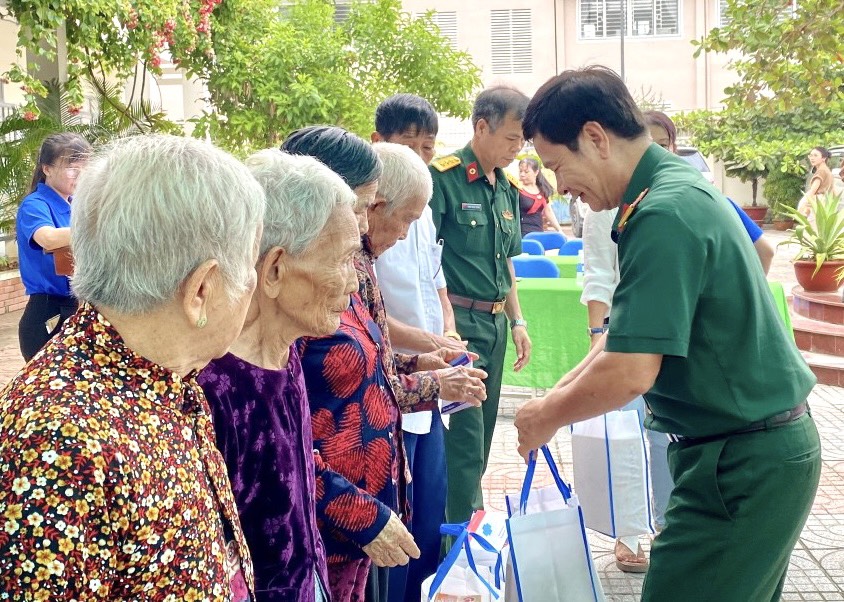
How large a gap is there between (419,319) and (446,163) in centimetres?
119

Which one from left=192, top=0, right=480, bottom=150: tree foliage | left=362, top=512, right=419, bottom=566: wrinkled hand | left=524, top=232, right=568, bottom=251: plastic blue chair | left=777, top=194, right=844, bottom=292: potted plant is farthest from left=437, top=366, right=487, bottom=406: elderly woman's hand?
left=192, top=0, right=480, bottom=150: tree foliage

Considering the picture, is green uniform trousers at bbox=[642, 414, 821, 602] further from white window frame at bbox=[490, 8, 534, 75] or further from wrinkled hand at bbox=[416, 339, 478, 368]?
white window frame at bbox=[490, 8, 534, 75]

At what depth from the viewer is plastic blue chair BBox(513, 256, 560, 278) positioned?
731 cm

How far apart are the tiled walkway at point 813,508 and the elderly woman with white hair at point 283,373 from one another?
7.81 feet

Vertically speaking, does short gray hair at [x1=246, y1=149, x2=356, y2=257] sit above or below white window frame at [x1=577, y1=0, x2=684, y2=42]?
below

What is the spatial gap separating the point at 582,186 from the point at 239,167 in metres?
1.25

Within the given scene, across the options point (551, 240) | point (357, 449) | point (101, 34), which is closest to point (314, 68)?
point (101, 34)

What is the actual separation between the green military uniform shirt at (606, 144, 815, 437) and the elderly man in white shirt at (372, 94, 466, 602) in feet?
2.78

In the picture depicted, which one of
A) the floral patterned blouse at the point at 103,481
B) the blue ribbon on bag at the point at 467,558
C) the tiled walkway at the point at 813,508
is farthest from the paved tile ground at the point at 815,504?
the floral patterned blouse at the point at 103,481

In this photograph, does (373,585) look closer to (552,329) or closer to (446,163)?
(446,163)

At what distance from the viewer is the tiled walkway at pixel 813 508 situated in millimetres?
3994

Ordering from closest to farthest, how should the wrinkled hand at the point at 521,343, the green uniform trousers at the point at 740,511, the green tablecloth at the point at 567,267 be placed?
the green uniform trousers at the point at 740,511
the wrinkled hand at the point at 521,343
the green tablecloth at the point at 567,267

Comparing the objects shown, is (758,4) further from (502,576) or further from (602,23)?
(602,23)

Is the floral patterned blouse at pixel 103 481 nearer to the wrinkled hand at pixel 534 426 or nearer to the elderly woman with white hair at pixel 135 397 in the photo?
the elderly woman with white hair at pixel 135 397
